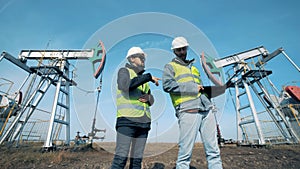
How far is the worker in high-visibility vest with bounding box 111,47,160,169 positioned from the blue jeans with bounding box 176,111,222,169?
0.41 metres

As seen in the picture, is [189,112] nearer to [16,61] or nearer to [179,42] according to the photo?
[179,42]

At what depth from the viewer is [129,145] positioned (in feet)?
6.52

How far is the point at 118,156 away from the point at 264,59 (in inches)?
398

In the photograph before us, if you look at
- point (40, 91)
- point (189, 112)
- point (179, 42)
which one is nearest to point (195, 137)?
point (189, 112)

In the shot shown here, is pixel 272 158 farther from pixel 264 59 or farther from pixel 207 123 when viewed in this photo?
pixel 264 59

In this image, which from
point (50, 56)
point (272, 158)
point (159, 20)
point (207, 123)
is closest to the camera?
point (207, 123)

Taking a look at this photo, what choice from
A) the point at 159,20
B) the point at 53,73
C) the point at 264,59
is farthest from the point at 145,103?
the point at 264,59

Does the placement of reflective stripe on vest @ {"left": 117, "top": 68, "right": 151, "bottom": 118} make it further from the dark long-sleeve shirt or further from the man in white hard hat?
the man in white hard hat

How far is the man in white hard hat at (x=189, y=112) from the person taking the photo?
6.66ft

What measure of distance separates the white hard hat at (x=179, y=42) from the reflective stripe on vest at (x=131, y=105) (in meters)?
0.67

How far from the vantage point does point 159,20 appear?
2357mm

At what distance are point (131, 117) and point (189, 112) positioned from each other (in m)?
0.65

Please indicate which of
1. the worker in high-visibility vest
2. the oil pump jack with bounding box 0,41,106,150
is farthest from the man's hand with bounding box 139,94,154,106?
the oil pump jack with bounding box 0,41,106,150

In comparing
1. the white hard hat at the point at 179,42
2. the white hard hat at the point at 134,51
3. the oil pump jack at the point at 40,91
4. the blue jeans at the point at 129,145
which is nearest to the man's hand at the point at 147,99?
the blue jeans at the point at 129,145
